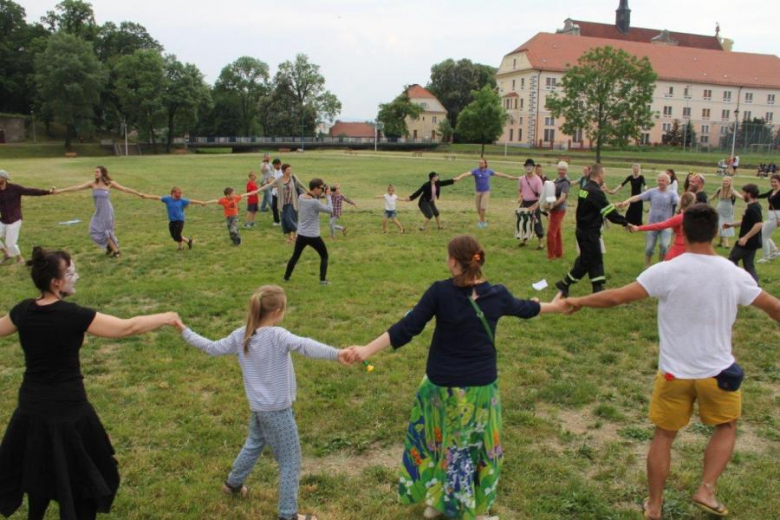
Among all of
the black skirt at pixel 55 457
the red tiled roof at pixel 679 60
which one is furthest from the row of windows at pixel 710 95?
the black skirt at pixel 55 457

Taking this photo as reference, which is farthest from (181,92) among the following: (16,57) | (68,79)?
(16,57)

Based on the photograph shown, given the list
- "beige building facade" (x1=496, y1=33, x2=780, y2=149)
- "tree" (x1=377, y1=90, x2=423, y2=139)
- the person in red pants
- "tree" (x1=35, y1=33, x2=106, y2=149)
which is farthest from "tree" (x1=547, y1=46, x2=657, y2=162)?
"tree" (x1=35, y1=33, x2=106, y2=149)

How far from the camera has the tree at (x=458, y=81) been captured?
117 meters

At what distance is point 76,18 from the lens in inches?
3639

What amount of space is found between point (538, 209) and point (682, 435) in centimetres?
951

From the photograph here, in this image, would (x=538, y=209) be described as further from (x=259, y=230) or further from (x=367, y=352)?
(x=367, y=352)

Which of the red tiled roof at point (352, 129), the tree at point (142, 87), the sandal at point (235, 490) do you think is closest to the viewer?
the sandal at point (235, 490)

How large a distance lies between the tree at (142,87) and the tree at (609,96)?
166ft

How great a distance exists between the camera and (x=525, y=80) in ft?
327

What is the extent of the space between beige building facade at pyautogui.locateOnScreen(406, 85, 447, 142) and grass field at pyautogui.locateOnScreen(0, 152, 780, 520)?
108 metres

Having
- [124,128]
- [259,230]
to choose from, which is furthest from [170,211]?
[124,128]

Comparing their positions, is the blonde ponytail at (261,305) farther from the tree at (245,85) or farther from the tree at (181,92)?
the tree at (245,85)

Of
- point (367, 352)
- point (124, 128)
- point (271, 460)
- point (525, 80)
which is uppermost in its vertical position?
point (525, 80)

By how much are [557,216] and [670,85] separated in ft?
328
